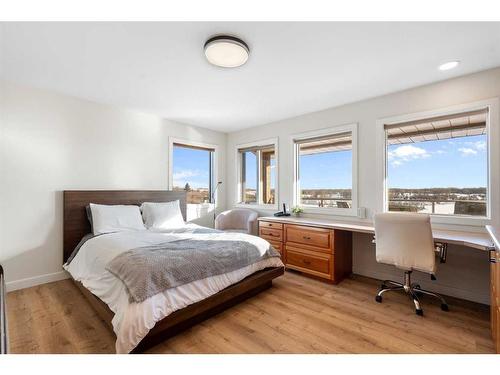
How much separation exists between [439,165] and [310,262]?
1.99 metres

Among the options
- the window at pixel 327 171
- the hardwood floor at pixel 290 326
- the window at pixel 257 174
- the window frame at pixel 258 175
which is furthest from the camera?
the window at pixel 257 174

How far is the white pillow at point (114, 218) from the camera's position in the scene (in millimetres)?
2924

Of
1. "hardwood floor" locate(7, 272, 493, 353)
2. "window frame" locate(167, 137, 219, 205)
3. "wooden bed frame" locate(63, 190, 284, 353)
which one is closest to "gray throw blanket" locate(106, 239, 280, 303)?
"wooden bed frame" locate(63, 190, 284, 353)

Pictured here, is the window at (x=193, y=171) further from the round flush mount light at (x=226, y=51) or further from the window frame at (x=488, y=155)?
the window frame at (x=488, y=155)

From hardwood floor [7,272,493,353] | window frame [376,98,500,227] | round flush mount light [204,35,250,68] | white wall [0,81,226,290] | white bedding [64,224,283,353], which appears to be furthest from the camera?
white wall [0,81,226,290]

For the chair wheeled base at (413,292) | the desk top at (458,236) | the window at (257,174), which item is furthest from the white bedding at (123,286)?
the window at (257,174)

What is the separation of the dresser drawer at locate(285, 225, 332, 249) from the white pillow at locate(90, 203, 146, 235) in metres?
2.09

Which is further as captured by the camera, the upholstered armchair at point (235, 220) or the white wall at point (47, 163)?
the upholstered armchair at point (235, 220)

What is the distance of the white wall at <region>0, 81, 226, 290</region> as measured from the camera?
8.77 feet

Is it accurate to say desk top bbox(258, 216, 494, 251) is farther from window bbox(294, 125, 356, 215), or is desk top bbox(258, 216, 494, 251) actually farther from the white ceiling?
the white ceiling

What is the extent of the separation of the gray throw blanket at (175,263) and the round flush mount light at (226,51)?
1786mm

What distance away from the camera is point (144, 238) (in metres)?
2.55
